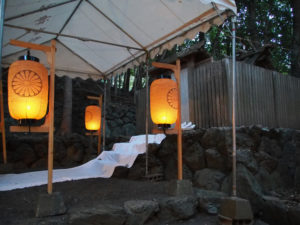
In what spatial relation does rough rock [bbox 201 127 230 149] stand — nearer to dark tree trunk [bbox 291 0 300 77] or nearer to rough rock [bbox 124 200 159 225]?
rough rock [bbox 124 200 159 225]

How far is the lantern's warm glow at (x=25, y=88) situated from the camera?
2.90 m

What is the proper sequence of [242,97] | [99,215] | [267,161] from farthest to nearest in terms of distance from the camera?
[242,97], [267,161], [99,215]

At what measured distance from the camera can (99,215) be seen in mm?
2740

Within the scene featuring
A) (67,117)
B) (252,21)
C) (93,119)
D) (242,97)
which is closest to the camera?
(242,97)

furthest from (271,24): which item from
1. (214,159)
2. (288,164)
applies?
(214,159)

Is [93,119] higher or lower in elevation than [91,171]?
higher

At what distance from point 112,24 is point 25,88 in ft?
7.69

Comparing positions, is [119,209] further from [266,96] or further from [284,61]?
[284,61]

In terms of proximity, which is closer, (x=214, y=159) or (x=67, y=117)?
(x=214, y=159)

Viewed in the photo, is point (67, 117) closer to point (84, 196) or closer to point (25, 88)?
point (84, 196)

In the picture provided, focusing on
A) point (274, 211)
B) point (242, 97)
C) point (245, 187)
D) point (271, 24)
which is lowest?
point (274, 211)

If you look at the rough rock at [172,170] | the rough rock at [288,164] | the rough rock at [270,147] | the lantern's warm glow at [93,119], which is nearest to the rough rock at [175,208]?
the rough rock at [172,170]

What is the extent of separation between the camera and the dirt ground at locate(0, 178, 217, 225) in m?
2.79

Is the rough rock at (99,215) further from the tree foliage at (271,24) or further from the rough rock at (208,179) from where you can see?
the tree foliage at (271,24)
